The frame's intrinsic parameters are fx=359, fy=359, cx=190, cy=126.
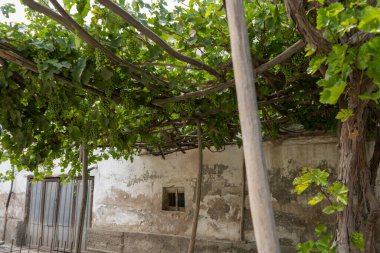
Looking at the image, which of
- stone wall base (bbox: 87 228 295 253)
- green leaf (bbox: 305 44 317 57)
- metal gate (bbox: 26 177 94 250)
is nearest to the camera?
green leaf (bbox: 305 44 317 57)

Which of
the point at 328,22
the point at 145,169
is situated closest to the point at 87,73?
the point at 328,22

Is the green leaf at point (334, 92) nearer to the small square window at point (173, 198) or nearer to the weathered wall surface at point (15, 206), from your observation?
the small square window at point (173, 198)

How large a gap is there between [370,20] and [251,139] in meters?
0.79

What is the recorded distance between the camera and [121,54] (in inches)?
122

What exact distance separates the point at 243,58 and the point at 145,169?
607 cm

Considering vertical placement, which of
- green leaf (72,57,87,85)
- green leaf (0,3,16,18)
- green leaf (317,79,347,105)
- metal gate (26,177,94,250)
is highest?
green leaf (0,3,16,18)

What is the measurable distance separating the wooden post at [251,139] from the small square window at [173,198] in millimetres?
5413

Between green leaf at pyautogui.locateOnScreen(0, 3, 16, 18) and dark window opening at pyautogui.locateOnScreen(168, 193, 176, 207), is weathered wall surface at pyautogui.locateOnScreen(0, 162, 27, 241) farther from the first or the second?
green leaf at pyautogui.locateOnScreen(0, 3, 16, 18)

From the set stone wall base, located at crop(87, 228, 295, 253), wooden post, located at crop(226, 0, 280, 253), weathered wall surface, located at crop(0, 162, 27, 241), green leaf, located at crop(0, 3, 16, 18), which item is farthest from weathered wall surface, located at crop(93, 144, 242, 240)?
wooden post, located at crop(226, 0, 280, 253)

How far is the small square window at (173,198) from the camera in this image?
653 centimetres

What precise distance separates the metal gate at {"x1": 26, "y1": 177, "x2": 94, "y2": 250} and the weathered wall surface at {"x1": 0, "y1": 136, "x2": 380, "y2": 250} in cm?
56

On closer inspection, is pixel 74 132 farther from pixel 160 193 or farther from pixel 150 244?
pixel 150 244

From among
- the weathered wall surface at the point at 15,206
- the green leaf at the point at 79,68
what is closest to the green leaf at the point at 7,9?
the green leaf at the point at 79,68

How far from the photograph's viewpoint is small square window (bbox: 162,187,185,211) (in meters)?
6.53
